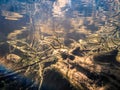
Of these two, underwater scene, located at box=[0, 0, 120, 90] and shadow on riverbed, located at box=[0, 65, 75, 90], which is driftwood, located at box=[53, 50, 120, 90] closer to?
underwater scene, located at box=[0, 0, 120, 90]

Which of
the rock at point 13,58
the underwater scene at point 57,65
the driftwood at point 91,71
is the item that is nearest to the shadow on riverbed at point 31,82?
the underwater scene at point 57,65

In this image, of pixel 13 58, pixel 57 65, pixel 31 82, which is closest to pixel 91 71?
pixel 57 65

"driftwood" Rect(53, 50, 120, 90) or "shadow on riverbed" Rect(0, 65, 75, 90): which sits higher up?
"driftwood" Rect(53, 50, 120, 90)

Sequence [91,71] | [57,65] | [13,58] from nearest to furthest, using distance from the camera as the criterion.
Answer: [91,71], [57,65], [13,58]

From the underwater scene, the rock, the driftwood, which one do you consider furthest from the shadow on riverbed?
the rock

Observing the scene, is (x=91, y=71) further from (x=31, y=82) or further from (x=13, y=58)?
(x=13, y=58)

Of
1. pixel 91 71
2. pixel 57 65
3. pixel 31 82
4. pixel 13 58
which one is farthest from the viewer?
pixel 13 58

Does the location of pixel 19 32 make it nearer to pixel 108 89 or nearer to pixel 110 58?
pixel 110 58

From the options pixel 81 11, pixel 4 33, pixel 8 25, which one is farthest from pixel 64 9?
pixel 4 33

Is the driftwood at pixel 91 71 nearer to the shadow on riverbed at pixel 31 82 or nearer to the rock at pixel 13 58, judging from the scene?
the shadow on riverbed at pixel 31 82

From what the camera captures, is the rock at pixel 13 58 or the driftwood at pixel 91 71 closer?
the driftwood at pixel 91 71

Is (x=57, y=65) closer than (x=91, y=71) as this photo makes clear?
No
